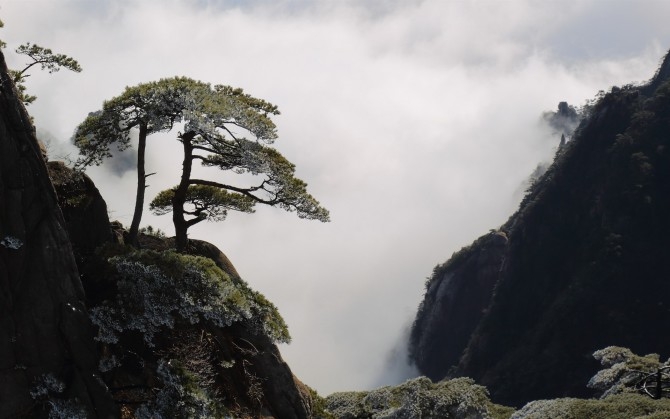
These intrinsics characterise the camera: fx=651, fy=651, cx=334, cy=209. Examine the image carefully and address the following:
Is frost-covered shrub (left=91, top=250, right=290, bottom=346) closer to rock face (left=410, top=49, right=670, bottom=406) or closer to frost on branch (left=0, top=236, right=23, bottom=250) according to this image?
frost on branch (left=0, top=236, right=23, bottom=250)

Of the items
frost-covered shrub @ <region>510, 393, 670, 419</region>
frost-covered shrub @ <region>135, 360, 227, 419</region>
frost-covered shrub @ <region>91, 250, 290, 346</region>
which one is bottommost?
frost-covered shrub @ <region>510, 393, 670, 419</region>

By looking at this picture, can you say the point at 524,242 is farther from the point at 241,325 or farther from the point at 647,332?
the point at 241,325

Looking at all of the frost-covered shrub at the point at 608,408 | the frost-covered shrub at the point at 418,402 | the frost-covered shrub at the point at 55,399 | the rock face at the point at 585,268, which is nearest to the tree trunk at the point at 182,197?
the frost-covered shrub at the point at 55,399

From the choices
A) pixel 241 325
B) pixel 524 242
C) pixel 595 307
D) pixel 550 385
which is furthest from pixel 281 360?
pixel 524 242

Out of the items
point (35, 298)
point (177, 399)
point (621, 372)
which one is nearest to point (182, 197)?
point (35, 298)

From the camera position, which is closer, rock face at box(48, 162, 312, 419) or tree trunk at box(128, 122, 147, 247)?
rock face at box(48, 162, 312, 419)

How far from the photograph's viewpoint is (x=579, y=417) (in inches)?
795

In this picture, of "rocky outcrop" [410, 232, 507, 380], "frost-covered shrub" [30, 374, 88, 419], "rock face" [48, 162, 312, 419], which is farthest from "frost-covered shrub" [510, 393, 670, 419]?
"rocky outcrop" [410, 232, 507, 380]

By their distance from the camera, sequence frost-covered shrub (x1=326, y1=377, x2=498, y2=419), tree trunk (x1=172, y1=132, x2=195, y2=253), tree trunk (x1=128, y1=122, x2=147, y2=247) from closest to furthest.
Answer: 1. tree trunk (x1=128, y1=122, x2=147, y2=247)
2. tree trunk (x1=172, y1=132, x2=195, y2=253)
3. frost-covered shrub (x1=326, y1=377, x2=498, y2=419)

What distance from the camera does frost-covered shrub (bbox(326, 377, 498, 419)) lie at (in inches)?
984

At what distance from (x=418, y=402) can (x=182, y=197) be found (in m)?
12.1

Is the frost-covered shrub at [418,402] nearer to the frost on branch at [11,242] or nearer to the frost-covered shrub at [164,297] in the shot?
the frost-covered shrub at [164,297]

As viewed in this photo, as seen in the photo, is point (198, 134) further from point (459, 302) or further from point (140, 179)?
point (459, 302)

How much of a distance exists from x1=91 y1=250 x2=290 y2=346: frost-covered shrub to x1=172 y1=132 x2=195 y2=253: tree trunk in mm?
3490
